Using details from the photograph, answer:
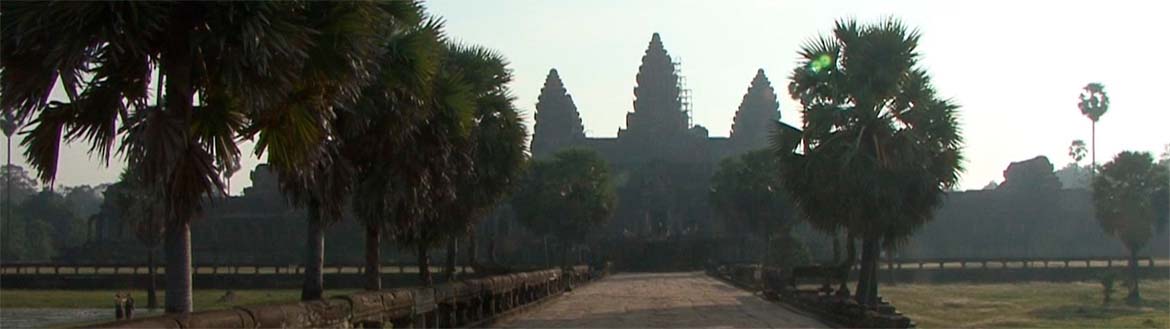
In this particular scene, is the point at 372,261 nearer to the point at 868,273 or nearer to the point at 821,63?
the point at 868,273

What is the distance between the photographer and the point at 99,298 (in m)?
46.2

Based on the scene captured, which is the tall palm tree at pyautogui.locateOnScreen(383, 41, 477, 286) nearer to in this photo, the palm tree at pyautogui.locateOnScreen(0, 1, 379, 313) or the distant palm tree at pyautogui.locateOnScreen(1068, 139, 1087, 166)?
the palm tree at pyautogui.locateOnScreen(0, 1, 379, 313)

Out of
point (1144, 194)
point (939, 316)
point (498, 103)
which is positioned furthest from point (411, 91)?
point (1144, 194)

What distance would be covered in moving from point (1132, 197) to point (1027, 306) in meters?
14.3

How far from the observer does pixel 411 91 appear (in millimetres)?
16891

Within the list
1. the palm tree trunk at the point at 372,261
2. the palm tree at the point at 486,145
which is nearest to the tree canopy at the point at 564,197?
the palm tree at the point at 486,145

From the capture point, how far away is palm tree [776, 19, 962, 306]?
83.8 feet

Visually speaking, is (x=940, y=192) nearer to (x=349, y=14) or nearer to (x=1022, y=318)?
(x=1022, y=318)

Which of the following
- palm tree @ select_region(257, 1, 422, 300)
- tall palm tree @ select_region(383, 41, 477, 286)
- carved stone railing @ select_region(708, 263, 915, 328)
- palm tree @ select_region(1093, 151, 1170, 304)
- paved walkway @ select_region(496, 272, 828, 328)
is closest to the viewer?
palm tree @ select_region(257, 1, 422, 300)

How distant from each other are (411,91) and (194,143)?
20.3ft

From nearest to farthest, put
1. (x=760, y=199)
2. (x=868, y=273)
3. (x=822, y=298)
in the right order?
(x=822, y=298) → (x=868, y=273) → (x=760, y=199)

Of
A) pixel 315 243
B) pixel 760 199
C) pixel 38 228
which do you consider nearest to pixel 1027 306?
pixel 315 243

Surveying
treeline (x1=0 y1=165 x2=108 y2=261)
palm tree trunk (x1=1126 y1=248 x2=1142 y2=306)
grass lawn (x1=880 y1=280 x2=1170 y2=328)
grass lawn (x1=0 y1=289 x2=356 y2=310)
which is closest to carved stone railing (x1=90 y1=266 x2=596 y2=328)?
grass lawn (x1=880 y1=280 x2=1170 y2=328)

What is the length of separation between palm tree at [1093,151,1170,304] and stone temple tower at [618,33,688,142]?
196ft
